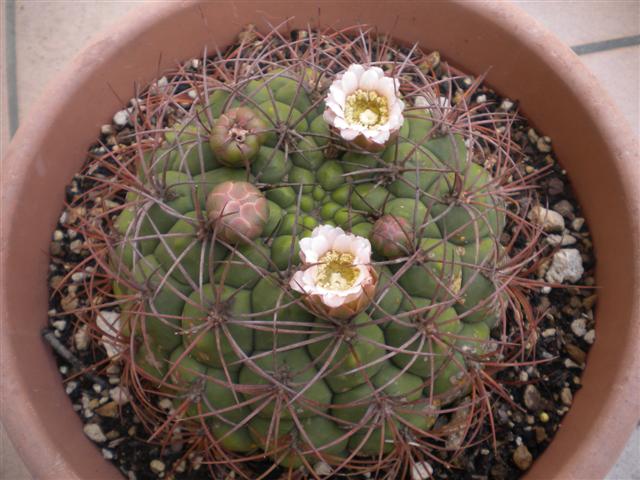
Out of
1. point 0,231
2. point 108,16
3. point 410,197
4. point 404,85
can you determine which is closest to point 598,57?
point 404,85

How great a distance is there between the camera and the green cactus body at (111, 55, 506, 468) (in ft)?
3.18

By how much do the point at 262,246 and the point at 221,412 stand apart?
12.0 inches

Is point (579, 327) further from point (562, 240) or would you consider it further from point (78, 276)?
point (78, 276)

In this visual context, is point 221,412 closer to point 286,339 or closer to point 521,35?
point 286,339

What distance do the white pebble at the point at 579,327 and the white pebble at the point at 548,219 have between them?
239 millimetres

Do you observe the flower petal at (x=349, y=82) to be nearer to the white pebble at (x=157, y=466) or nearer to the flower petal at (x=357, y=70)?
the flower petal at (x=357, y=70)

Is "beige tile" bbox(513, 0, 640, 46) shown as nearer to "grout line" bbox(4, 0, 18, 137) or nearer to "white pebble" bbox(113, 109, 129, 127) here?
"white pebble" bbox(113, 109, 129, 127)

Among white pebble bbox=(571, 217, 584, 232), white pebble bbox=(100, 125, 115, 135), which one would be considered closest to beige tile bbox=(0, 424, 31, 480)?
white pebble bbox=(100, 125, 115, 135)

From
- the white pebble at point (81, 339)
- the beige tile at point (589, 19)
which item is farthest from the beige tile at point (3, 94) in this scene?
the beige tile at point (589, 19)

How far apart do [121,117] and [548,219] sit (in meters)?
1.18

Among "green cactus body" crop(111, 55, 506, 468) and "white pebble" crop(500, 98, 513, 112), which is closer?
"green cactus body" crop(111, 55, 506, 468)

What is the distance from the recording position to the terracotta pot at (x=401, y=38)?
49.6 inches

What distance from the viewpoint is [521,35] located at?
5.05 ft

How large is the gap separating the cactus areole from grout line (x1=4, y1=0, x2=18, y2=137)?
3.96ft
